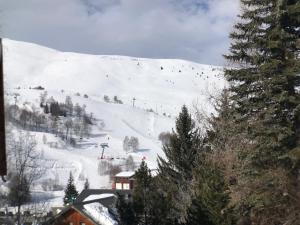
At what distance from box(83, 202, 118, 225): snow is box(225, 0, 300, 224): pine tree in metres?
40.4

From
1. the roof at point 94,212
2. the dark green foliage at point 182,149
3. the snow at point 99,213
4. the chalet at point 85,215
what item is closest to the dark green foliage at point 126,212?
the dark green foliage at point 182,149

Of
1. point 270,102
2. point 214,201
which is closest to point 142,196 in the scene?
point 214,201

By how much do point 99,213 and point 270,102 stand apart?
4457 cm

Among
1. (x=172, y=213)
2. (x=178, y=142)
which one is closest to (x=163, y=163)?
(x=178, y=142)

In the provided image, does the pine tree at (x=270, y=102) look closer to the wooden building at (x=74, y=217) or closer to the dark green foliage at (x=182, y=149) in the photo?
the dark green foliage at (x=182, y=149)

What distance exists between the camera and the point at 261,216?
894 inches

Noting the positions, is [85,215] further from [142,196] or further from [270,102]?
[270,102]

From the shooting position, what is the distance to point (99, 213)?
63.9m

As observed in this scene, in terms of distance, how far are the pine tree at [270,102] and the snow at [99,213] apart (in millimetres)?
40383

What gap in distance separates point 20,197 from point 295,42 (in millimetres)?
18062

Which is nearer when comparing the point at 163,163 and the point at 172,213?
the point at 172,213

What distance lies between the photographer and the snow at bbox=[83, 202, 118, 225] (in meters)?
62.0

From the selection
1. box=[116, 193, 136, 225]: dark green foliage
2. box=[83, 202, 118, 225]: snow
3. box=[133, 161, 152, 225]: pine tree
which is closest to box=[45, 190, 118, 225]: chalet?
box=[83, 202, 118, 225]: snow

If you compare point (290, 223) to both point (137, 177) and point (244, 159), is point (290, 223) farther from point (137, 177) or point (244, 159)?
point (137, 177)
